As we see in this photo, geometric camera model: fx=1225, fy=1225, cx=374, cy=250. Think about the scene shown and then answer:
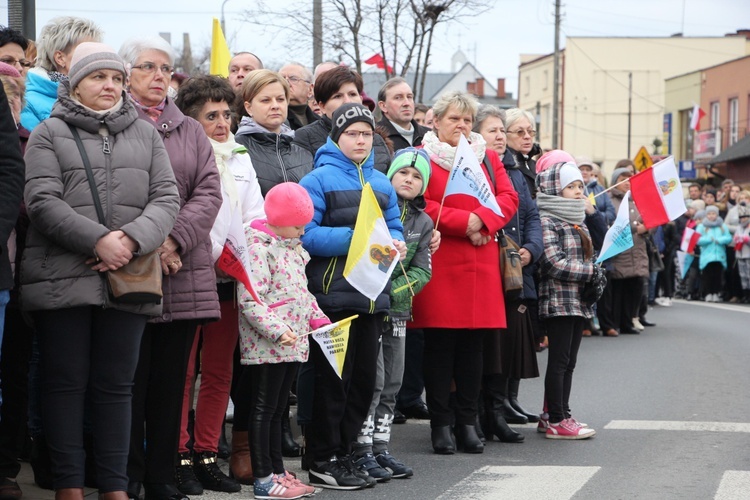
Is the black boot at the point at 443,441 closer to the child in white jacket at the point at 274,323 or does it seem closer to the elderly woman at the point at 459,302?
the elderly woman at the point at 459,302

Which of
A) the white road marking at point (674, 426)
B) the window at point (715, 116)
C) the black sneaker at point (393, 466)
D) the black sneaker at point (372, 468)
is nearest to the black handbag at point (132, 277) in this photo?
the black sneaker at point (372, 468)

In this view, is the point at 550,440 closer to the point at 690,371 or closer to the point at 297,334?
the point at 297,334

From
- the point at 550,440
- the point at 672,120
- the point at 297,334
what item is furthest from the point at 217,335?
the point at 672,120

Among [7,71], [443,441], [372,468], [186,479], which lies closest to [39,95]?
[7,71]

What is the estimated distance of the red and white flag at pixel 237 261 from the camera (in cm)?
634

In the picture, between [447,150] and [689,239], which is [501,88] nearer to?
[689,239]

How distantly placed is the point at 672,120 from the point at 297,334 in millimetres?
60867

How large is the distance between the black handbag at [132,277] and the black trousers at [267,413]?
1060mm

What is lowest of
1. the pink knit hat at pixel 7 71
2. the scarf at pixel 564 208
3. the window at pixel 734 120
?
the scarf at pixel 564 208

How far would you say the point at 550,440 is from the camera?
8.51m

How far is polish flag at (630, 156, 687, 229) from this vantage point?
11.1m

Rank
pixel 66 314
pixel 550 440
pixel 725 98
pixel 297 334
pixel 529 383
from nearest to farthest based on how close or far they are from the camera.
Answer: pixel 66 314 → pixel 297 334 → pixel 550 440 → pixel 529 383 → pixel 725 98

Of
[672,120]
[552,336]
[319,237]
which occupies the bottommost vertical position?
[552,336]

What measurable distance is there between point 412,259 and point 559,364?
1766 millimetres
